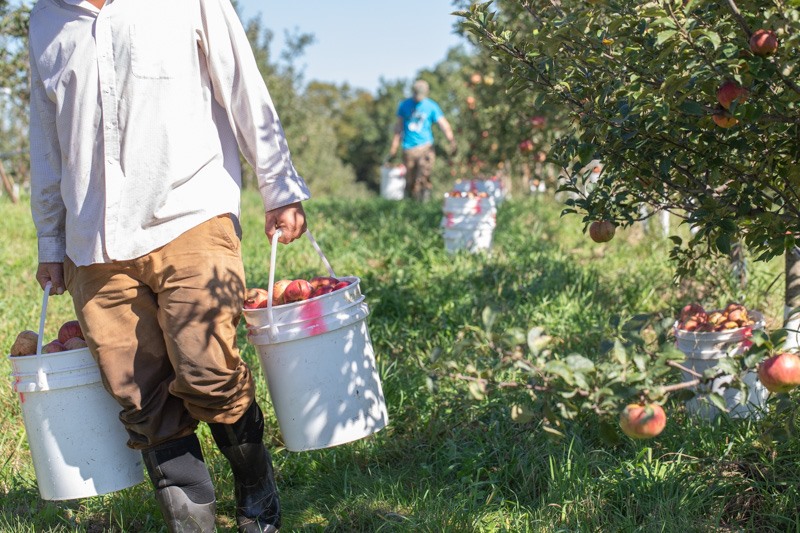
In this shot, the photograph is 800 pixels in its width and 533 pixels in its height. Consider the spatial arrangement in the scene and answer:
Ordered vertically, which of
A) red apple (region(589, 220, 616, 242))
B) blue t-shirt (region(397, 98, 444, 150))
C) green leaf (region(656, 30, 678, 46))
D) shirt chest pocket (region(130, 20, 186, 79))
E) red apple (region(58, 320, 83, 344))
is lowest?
red apple (region(58, 320, 83, 344))

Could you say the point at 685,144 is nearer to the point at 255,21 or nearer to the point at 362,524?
the point at 362,524

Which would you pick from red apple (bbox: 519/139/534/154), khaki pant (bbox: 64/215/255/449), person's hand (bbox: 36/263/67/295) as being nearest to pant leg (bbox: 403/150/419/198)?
red apple (bbox: 519/139/534/154)

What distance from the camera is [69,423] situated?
A: 7.38 feet

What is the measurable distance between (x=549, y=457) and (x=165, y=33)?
1.72 metres

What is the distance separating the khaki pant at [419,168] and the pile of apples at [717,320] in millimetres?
7257

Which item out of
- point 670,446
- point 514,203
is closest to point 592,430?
point 670,446

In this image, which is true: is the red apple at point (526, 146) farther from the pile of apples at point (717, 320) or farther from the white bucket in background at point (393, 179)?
the white bucket in background at point (393, 179)

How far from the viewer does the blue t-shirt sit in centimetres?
1020

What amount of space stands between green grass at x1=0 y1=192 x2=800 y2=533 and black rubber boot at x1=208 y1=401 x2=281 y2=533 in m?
0.14

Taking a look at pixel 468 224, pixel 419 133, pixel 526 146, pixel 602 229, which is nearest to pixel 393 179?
pixel 419 133

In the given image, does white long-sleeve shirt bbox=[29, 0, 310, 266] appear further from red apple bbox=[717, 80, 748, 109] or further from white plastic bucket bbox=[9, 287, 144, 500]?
red apple bbox=[717, 80, 748, 109]

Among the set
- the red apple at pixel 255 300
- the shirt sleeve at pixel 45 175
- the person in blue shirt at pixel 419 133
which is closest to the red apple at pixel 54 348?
the shirt sleeve at pixel 45 175

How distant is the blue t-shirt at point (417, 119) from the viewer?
10.2 m

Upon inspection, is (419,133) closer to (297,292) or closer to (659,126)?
(297,292)
